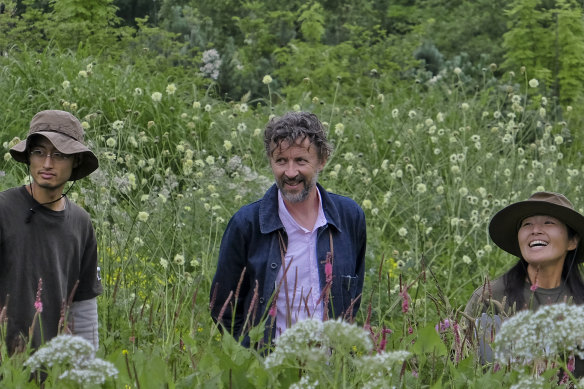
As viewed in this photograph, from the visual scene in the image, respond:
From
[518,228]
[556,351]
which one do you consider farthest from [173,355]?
[518,228]

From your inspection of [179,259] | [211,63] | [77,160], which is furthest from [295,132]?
[211,63]

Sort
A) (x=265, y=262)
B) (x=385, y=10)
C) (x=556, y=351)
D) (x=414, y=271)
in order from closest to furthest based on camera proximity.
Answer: (x=556, y=351), (x=265, y=262), (x=414, y=271), (x=385, y=10)

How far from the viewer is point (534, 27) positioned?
47.1 ft

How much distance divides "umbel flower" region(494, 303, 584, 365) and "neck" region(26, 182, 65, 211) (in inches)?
82.6

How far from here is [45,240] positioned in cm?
324

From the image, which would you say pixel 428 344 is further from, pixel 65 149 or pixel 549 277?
pixel 549 277

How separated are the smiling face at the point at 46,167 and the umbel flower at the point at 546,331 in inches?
82.3

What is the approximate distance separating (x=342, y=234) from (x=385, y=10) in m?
20.2

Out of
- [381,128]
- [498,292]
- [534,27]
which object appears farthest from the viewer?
[534,27]

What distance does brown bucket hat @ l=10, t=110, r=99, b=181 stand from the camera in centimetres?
327

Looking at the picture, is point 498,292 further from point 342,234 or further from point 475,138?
point 475,138

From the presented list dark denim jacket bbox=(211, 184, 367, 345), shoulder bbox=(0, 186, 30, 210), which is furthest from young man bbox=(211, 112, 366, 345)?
shoulder bbox=(0, 186, 30, 210)

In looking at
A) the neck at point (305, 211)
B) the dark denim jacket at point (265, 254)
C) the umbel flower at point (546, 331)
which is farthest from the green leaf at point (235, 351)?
the neck at point (305, 211)

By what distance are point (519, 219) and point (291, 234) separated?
1016 millimetres
